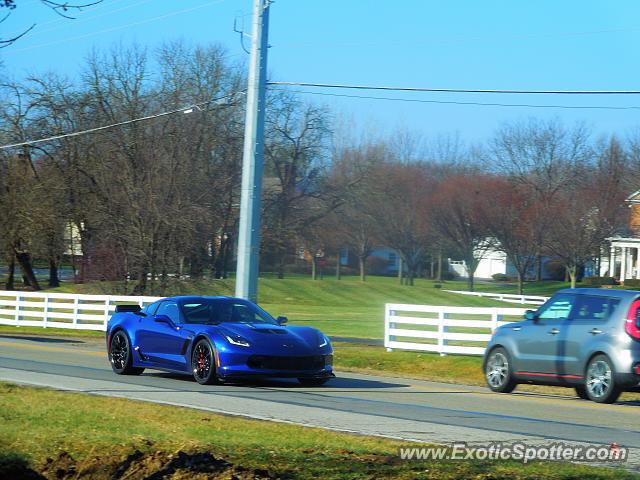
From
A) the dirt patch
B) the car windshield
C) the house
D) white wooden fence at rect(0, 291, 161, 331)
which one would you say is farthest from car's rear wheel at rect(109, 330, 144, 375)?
the house

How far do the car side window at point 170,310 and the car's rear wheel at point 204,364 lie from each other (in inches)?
36.6

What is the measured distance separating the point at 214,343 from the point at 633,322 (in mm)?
6127

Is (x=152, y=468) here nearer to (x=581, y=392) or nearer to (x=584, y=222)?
(x=581, y=392)

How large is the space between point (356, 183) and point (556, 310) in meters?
63.8

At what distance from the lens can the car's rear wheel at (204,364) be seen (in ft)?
48.3

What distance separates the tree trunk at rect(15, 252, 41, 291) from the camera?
5681 centimetres

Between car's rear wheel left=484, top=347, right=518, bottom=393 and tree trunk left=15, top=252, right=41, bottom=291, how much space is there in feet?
144

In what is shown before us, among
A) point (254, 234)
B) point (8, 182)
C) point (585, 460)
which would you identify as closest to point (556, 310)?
point (585, 460)

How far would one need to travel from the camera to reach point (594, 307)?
583 inches

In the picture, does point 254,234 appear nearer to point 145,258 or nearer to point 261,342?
point 261,342

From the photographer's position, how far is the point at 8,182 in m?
52.2

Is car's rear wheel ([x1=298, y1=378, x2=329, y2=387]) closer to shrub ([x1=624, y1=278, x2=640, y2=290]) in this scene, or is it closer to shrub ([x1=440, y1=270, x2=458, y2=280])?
shrub ([x1=624, y1=278, x2=640, y2=290])

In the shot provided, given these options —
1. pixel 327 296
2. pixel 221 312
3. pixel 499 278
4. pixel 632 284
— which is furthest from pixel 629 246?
pixel 221 312

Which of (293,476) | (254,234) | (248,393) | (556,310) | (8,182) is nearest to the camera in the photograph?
(293,476)
